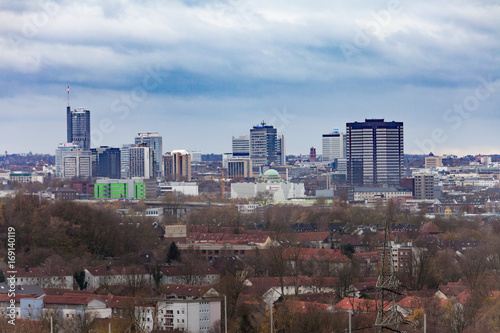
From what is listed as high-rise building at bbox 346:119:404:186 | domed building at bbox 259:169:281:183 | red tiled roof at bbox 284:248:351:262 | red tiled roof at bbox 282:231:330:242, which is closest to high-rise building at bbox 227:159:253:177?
domed building at bbox 259:169:281:183

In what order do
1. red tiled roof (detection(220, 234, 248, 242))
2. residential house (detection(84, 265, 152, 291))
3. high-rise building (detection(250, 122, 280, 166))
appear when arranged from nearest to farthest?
1. residential house (detection(84, 265, 152, 291))
2. red tiled roof (detection(220, 234, 248, 242))
3. high-rise building (detection(250, 122, 280, 166))

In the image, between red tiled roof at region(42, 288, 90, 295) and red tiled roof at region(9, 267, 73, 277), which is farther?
red tiled roof at region(9, 267, 73, 277)

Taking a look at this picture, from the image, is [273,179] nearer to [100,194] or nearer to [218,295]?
[100,194]

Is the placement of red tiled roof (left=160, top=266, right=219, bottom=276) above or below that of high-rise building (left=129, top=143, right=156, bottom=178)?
below

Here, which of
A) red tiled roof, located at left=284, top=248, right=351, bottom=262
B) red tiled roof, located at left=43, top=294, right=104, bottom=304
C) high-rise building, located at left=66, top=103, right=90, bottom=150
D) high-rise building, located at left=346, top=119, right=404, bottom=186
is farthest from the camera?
high-rise building, located at left=66, top=103, right=90, bottom=150

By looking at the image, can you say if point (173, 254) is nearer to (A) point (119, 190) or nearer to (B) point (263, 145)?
(A) point (119, 190)

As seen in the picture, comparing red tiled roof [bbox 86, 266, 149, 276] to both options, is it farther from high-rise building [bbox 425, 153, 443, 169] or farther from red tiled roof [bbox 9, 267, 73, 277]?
high-rise building [bbox 425, 153, 443, 169]

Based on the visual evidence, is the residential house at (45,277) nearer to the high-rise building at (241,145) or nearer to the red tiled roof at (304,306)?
the red tiled roof at (304,306)
